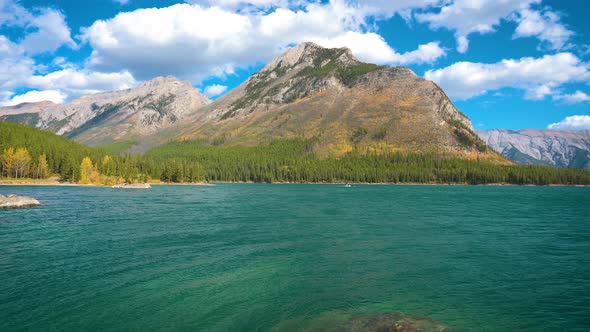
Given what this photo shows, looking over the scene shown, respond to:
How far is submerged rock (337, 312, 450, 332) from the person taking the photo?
840 inches

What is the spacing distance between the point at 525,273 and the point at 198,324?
31.0 m

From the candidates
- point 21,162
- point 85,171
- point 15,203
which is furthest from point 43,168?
point 15,203

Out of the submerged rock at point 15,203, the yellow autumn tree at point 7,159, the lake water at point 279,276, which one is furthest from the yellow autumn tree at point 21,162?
the lake water at point 279,276

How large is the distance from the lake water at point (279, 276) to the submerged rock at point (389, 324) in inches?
47.3

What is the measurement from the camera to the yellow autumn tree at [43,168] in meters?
175

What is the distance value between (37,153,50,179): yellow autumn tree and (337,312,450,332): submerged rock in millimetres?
196675

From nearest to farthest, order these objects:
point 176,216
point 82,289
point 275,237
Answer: point 82,289 → point 275,237 → point 176,216

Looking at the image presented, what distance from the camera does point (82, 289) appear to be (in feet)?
92.5

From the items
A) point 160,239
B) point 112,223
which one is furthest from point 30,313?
point 112,223

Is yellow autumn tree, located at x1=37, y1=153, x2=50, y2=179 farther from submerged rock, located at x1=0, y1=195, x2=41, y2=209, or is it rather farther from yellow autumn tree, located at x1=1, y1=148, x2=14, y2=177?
submerged rock, located at x1=0, y1=195, x2=41, y2=209

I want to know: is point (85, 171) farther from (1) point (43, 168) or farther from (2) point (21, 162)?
(2) point (21, 162)

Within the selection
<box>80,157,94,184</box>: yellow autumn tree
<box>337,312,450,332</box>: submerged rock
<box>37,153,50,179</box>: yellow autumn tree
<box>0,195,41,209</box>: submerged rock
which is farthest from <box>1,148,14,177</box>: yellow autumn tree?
<box>337,312,450,332</box>: submerged rock

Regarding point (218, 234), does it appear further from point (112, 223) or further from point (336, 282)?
point (336, 282)

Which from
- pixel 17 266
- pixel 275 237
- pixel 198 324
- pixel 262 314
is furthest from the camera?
pixel 275 237
